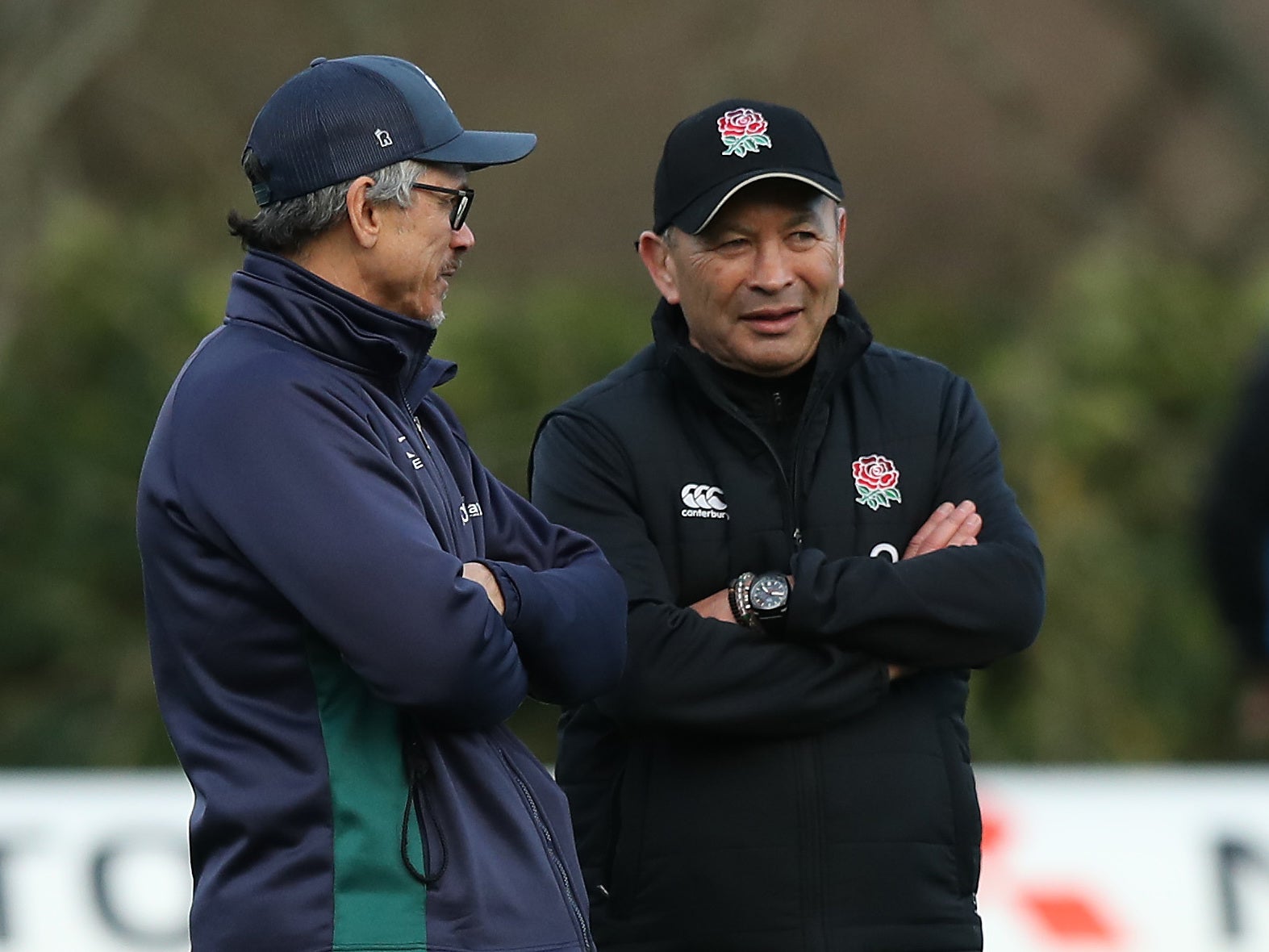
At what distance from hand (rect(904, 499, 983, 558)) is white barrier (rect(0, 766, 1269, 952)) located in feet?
6.03

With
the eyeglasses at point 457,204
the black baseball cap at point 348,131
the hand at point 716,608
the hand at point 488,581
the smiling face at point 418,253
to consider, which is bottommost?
the hand at point 716,608

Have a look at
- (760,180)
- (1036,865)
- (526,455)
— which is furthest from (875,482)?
(526,455)

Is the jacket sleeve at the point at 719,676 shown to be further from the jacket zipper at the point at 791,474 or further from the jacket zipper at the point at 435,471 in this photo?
the jacket zipper at the point at 435,471

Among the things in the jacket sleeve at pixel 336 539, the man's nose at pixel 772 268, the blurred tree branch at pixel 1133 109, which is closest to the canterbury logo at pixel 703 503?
the man's nose at pixel 772 268

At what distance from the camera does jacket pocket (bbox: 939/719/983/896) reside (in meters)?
3.04

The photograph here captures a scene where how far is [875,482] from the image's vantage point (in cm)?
317

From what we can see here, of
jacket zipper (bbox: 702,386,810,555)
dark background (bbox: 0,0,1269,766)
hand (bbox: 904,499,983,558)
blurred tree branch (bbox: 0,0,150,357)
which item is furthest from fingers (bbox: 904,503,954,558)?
blurred tree branch (bbox: 0,0,150,357)

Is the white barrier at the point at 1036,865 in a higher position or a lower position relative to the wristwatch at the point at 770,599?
lower

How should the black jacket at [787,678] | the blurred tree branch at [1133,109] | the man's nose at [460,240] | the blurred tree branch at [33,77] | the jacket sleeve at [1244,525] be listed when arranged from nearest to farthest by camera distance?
1. the man's nose at [460,240]
2. the black jacket at [787,678]
3. the jacket sleeve at [1244,525]
4. the blurred tree branch at [33,77]
5. the blurred tree branch at [1133,109]

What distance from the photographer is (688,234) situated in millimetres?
3209

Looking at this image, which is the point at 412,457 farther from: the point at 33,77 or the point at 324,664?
the point at 33,77

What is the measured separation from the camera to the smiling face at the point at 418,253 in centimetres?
263

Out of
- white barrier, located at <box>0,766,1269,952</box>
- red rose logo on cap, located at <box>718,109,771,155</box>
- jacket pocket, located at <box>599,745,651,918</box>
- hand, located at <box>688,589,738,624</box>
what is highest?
red rose logo on cap, located at <box>718,109,771,155</box>

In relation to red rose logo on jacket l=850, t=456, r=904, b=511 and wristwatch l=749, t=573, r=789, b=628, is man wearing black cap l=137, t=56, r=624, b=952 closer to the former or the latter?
wristwatch l=749, t=573, r=789, b=628
